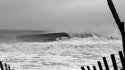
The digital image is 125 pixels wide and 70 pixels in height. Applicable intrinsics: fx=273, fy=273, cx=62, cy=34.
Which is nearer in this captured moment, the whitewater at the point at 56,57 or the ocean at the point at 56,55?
the whitewater at the point at 56,57

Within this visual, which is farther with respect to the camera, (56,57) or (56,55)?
(56,55)

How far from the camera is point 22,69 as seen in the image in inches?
748

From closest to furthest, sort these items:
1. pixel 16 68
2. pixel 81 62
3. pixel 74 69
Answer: pixel 74 69, pixel 16 68, pixel 81 62

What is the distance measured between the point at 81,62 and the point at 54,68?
10.4 feet

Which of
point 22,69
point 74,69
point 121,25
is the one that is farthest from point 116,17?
point 22,69

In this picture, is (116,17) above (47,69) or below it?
above

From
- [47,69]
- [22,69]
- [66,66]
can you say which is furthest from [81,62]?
[22,69]

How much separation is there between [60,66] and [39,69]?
1688mm

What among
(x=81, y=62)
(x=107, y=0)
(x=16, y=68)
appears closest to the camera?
(x=107, y=0)

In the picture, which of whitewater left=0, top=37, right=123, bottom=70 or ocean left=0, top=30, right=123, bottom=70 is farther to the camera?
ocean left=0, top=30, right=123, bottom=70

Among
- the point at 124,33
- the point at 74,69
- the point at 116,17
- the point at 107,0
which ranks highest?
the point at 107,0

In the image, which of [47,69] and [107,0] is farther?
[47,69]

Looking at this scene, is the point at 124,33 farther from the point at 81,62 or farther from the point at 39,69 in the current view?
the point at 81,62

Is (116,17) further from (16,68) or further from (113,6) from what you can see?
(16,68)
